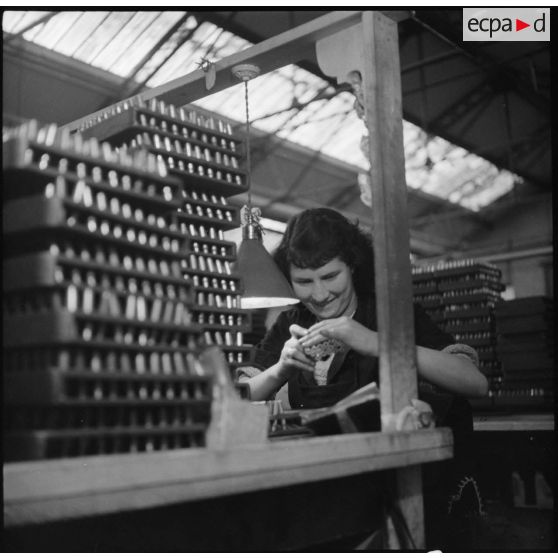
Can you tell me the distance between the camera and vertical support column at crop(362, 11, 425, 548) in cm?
157

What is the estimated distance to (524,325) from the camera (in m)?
4.71

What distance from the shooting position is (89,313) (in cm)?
104

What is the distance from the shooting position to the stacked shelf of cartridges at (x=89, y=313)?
102 centimetres

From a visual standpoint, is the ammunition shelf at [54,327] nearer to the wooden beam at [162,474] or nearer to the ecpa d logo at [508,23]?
the wooden beam at [162,474]

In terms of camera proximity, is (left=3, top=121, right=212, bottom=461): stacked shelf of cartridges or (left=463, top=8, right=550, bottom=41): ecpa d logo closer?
(left=3, top=121, right=212, bottom=461): stacked shelf of cartridges

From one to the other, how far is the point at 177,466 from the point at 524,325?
4091mm

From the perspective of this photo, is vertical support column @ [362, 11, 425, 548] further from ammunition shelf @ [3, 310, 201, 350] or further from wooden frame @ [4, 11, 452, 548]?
ammunition shelf @ [3, 310, 201, 350]

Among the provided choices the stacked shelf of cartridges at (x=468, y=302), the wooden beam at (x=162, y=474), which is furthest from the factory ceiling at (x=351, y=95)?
the wooden beam at (x=162, y=474)

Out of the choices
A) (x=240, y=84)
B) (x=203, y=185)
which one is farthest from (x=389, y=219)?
(x=240, y=84)

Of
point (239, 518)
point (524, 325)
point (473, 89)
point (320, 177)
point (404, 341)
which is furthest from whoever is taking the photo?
point (320, 177)

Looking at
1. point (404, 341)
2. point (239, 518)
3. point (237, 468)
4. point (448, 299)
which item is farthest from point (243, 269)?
point (448, 299)

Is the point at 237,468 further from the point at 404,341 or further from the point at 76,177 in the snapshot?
the point at 404,341

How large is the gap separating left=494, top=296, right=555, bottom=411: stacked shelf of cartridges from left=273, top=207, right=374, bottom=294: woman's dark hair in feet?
8.62

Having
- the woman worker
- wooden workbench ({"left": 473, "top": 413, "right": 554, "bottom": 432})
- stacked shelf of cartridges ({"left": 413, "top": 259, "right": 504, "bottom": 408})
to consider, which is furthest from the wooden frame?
stacked shelf of cartridges ({"left": 413, "top": 259, "right": 504, "bottom": 408})
